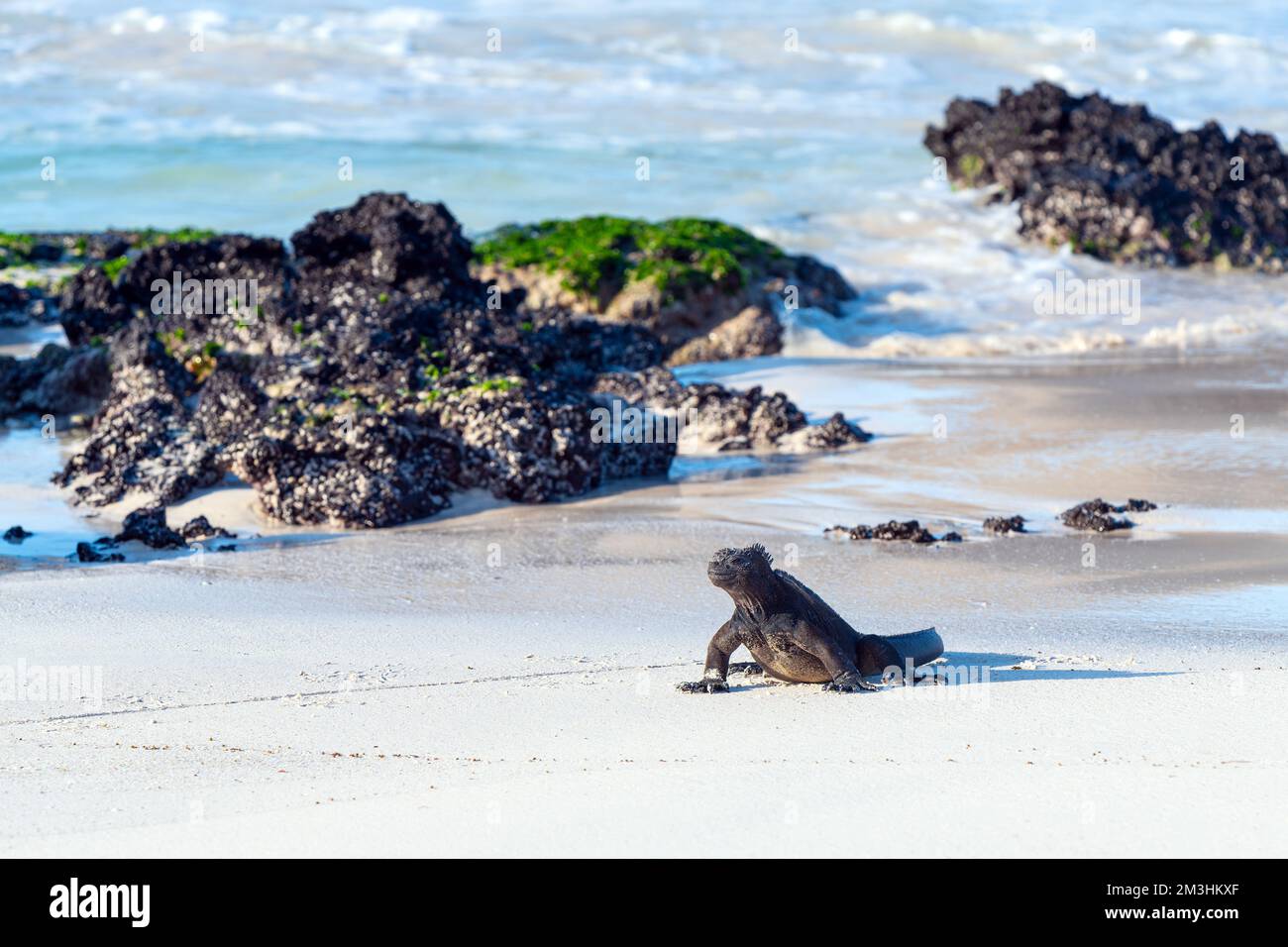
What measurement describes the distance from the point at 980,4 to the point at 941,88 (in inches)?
346

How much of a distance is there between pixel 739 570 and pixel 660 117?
1093 inches

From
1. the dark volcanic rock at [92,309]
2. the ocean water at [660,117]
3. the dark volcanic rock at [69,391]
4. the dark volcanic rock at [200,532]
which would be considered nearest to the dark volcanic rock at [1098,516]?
the dark volcanic rock at [200,532]

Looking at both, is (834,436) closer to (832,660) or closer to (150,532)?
(150,532)

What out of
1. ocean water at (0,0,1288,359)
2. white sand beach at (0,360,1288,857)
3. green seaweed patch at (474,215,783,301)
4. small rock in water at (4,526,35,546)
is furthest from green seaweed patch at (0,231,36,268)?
small rock in water at (4,526,35,546)

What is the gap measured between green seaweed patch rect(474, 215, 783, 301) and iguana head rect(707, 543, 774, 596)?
934cm

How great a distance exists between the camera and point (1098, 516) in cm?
859

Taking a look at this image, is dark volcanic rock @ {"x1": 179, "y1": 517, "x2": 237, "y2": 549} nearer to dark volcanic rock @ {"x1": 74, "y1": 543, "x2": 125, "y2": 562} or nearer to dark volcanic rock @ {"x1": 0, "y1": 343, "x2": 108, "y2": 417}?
dark volcanic rock @ {"x1": 74, "y1": 543, "x2": 125, "y2": 562}

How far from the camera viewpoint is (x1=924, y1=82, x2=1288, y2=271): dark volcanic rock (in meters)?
18.7

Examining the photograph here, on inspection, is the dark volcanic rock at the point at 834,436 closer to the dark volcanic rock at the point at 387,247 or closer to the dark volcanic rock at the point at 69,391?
the dark volcanic rock at the point at 387,247

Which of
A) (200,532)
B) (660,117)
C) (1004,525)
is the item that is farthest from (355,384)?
(660,117)

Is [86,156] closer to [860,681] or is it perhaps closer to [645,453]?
[645,453]

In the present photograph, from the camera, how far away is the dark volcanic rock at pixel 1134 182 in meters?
18.7

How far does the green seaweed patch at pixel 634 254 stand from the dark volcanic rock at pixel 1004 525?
6.90m
